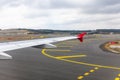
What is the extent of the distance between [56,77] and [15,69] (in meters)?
4.23

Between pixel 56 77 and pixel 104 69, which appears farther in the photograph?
pixel 104 69

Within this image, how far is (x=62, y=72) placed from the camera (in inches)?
703

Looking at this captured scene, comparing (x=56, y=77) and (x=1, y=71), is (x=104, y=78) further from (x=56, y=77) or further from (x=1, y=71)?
(x=1, y=71)

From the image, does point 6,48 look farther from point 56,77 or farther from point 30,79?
point 56,77

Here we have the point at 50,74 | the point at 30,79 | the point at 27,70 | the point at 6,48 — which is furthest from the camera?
the point at 27,70

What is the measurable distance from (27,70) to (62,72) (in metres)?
2.78

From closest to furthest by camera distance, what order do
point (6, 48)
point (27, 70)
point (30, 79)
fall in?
point (6, 48) → point (30, 79) → point (27, 70)

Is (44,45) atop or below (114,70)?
atop

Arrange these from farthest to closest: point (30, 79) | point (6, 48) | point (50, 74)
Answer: point (50, 74) < point (30, 79) < point (6, 48)

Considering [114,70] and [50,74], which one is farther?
[114,70]

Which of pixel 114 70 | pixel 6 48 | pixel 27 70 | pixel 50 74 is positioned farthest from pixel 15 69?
pixel 114 70

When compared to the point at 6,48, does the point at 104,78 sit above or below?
below

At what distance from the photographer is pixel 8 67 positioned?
64.3ft

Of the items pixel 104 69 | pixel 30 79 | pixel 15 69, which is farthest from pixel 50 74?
pixel 104 69
